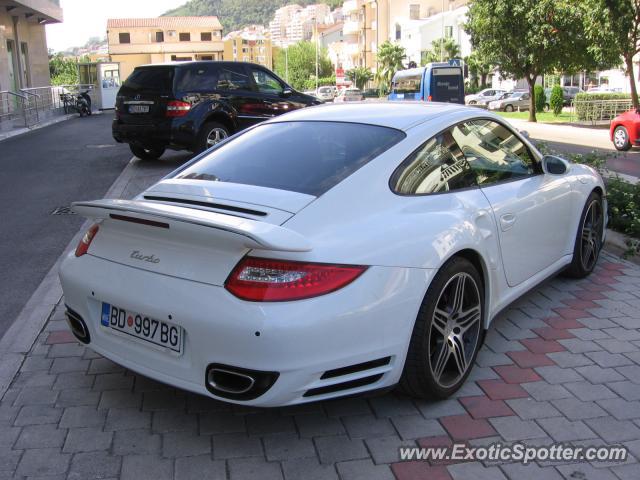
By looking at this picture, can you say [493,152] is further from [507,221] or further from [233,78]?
[233,78]

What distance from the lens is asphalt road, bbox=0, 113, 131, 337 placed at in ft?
19.2

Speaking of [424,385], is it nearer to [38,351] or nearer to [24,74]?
[38,351]

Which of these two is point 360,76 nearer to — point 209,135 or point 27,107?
point 27,107

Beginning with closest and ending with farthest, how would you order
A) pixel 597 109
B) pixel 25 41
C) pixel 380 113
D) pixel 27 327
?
pixel 380 113
pixel 27 327
pixel 597 109
pixel 25 41

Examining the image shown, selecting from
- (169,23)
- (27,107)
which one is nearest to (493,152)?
(27,107)

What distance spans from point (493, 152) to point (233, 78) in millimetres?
8548

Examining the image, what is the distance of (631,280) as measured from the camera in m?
5.43

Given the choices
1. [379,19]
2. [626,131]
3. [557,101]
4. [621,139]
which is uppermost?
[379,19]

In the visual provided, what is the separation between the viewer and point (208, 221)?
116 inches

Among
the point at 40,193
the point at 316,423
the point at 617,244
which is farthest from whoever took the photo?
the point at 40,193

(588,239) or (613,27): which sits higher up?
(613,27)

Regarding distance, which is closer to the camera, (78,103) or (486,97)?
(78,103)

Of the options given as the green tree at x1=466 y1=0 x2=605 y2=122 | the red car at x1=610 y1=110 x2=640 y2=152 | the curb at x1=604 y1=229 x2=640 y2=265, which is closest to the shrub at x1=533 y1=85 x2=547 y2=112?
the green tree at x1=466 y1=0 x2=605 y2=122

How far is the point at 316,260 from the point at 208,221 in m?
0.49
